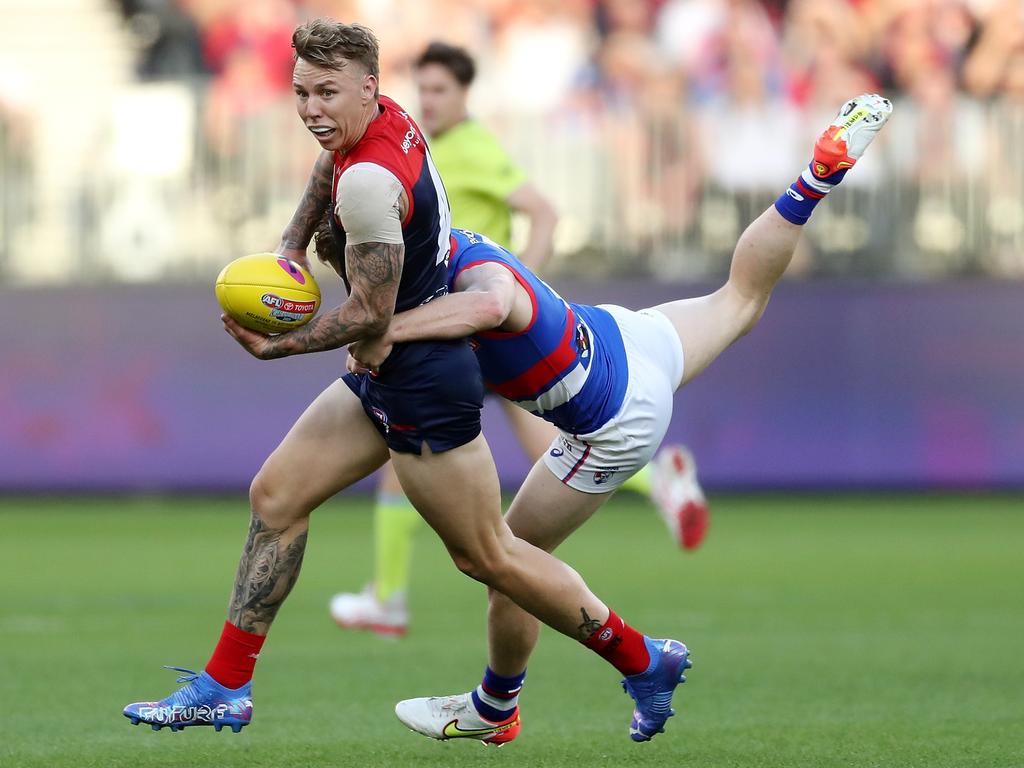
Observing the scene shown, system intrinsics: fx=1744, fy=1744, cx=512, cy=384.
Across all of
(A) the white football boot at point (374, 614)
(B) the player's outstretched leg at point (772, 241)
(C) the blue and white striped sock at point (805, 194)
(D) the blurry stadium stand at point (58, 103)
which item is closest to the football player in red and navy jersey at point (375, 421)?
(B) the player's outstretched leg at point (772, 241)

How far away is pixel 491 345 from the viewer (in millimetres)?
5438

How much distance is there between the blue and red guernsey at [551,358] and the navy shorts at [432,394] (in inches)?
7.7

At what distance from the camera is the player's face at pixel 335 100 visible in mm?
5020

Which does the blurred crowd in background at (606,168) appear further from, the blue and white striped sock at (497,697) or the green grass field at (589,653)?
the blue and white striped sock at (497,697)

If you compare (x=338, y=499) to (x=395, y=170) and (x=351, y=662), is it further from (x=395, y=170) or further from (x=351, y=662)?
(x=395, y=170)

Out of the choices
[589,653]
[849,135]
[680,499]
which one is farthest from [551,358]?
[680,499]

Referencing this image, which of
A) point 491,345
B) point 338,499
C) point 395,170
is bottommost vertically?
point 338,499

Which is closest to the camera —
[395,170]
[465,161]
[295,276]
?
[395,170]

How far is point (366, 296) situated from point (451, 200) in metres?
3.91

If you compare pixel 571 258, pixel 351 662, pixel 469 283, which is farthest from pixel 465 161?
pixel 571 258

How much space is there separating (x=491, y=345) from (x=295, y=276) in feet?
2.11

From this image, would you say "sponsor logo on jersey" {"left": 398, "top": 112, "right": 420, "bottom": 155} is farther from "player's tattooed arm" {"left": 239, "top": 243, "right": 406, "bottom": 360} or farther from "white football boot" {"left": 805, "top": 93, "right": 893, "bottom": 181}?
"white football boot" {"left": 805, "top": 93, "right": 893, "bottom": 181}

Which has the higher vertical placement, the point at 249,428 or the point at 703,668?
the point at 703,668

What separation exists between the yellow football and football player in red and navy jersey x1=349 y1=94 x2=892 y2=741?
23 centimetres
